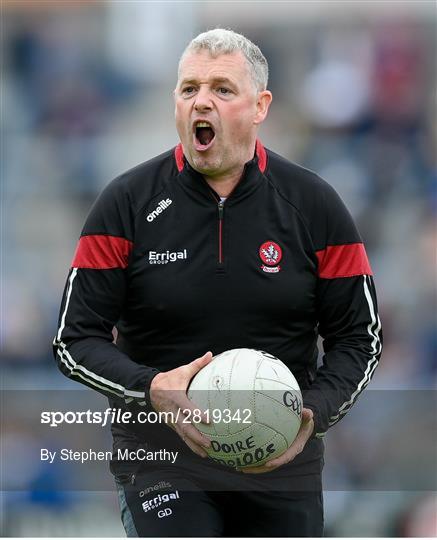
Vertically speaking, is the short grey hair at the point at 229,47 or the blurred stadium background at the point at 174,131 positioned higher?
the short grey hair at the point at 229,47

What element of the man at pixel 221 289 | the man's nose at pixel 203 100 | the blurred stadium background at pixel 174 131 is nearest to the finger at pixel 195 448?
the man at pixel 221 289

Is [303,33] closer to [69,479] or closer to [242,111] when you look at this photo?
[69,479]

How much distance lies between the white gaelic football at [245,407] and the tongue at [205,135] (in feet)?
2.62

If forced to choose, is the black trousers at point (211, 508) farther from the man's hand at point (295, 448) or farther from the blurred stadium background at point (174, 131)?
the blurred stadium background at point (174, 131)

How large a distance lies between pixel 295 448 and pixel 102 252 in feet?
2.92

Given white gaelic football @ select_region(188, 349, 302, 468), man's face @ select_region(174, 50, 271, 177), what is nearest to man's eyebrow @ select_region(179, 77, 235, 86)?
man's face @ select_region(174, 50, 271, 177)

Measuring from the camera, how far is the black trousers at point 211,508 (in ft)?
10.4

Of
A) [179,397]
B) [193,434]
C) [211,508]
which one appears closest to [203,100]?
[179,397]

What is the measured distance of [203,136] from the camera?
11.7 feet

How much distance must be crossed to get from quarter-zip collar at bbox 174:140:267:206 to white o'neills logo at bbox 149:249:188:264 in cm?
23

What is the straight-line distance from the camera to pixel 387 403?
19.9ft

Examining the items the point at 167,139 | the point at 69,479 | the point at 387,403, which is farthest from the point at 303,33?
the point at 69,479

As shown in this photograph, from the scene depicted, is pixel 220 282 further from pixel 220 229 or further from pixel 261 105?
pixel 261 105

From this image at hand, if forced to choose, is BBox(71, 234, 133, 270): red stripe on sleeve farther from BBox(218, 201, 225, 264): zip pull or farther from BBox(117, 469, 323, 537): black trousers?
BBox(117, 469, 323, 537): black trousers
